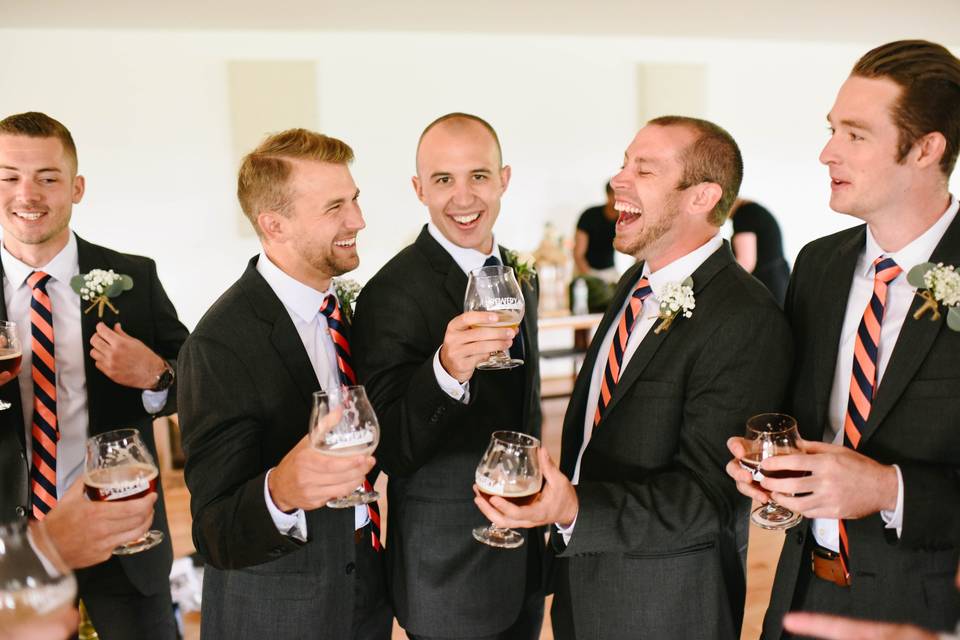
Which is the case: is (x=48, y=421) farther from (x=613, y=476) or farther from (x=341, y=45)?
(x=341, y=45)

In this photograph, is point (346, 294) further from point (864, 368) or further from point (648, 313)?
point (864, 368)

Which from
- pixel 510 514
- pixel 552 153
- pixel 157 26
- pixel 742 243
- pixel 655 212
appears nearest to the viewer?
pixel 510 514

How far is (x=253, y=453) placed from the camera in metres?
1.93

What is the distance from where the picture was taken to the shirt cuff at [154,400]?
2.66m

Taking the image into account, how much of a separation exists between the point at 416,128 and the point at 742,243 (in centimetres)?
334

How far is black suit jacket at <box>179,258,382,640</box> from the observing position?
190 centimetres

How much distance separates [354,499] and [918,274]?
144cm

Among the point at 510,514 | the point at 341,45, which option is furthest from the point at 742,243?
the point at 510,514

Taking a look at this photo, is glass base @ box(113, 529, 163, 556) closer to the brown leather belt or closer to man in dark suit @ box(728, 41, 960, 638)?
man in dark suit @ box(728, 41, 960, 638)

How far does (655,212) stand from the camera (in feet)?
7.29

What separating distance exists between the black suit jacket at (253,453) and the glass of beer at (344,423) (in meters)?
0.37

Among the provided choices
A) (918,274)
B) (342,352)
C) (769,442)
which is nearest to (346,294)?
(342,352)

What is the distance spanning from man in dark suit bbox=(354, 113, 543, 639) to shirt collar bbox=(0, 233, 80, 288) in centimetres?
103

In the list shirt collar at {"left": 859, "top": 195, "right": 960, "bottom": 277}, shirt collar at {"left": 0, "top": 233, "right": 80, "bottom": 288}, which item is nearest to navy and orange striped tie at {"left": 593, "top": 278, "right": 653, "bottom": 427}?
shirt collar at {"left": 859, "top": 195, "right": 960, "bottom": 277}
